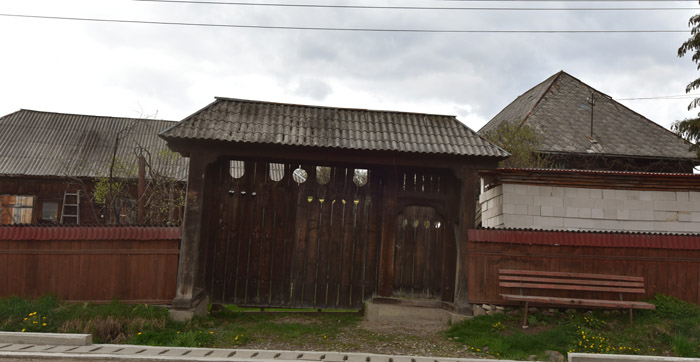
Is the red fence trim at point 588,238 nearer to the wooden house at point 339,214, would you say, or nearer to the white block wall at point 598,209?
the wooden house at point 339,214

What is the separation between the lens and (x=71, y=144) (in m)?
25.4

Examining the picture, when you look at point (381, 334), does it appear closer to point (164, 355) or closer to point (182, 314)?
point (182, 314)

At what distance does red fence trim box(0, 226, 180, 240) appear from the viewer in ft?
33.0

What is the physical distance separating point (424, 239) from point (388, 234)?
88 centimetres

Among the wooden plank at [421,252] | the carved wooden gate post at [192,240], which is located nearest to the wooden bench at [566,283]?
the wooden plank at [421,252]

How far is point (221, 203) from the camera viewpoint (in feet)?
37.8

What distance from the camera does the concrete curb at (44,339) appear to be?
7914 mm

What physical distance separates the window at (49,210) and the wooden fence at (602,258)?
1928 centimetres

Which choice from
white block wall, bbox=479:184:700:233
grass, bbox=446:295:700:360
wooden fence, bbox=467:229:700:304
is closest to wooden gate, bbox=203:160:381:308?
wooden fence, bbox=467:229:700:304

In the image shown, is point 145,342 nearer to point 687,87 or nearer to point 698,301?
point 698,301

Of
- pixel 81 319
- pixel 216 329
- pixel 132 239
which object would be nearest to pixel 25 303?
pixel 81 319

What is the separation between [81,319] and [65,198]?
1584 cm

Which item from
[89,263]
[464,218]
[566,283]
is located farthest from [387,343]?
[89,263]

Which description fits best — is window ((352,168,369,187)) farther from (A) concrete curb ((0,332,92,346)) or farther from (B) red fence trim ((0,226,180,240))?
(A) concrete curb ((0,332,92,346))
